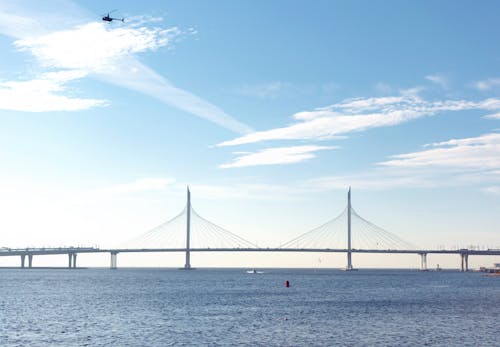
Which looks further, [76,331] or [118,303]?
[118,303]

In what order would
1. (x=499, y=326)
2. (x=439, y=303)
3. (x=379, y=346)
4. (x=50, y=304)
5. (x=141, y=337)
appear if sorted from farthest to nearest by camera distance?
1. (x=439, y=303)
2. (x=50, y=304)
3. (x=499, y=326)
4. (x=141, y=337)
5. (x=379, y=346)

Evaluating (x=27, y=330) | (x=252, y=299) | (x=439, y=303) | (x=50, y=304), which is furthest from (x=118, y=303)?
(x=439, y=303)

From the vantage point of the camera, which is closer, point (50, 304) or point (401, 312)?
point (401, 312)

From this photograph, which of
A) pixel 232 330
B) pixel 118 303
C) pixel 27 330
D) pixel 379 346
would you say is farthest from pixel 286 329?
pixel 118 303

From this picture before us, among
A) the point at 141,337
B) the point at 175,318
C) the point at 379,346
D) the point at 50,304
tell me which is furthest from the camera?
the point at 50,304

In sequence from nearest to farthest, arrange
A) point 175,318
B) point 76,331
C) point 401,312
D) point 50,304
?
point 76,331 < point 175,318 < point 401,312 < point 50,304

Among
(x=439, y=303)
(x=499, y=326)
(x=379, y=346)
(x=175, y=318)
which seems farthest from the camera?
(x=439, y=303)

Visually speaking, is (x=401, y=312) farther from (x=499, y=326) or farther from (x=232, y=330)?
(x=232, y=330)

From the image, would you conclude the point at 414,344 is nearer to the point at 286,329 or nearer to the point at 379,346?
the point at 379,346
